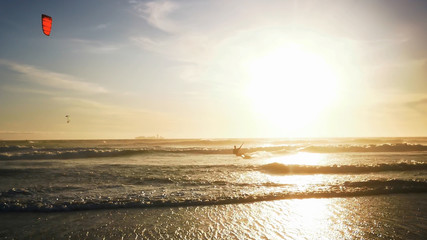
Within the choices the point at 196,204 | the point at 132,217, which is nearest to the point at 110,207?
the point at 132,217

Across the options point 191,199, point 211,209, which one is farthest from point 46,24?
point 211,209

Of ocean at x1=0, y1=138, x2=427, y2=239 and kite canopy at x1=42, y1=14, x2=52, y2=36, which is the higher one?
kite canopy at x1=42, y1=14, x2=52, y2=36

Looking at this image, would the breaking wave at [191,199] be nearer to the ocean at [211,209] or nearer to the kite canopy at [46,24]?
the ocean at [211,209]

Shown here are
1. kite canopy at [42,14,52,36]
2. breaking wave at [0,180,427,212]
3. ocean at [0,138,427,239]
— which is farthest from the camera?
kite canopy at [42,14,52,36]

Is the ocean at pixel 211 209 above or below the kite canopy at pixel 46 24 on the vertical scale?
below

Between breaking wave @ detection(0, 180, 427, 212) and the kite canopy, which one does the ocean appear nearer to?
breaking wave @ detection(0, 180, 427, 212)

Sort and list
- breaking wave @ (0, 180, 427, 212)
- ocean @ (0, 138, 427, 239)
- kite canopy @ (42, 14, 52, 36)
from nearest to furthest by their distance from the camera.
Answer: ocean @ (0, 138, 427, 239) < breaking wave @ (0, 180, 427, 212) < kite canopy @ (42, 14, 52, 36)

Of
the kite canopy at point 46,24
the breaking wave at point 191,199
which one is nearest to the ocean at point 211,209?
the breaking wave at point 191,199

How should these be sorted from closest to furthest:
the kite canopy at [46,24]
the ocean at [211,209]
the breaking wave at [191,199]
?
the ocean at [211,209] → the breaking wave at [191,199] → the kite canopy at [46,24]

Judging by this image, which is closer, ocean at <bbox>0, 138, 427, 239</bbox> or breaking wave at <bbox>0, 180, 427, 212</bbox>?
ocean at <bbox>0, 138, 427, 239</bbox>

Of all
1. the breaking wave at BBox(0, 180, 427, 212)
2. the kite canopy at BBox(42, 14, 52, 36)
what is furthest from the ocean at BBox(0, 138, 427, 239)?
the kite canopy at BBox(42, 14, 52, 36)

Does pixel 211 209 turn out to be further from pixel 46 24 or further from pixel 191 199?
pixel 46 24

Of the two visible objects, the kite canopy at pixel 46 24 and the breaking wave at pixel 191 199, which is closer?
the breaking wave at pixel 191 199

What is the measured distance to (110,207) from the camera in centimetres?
880
